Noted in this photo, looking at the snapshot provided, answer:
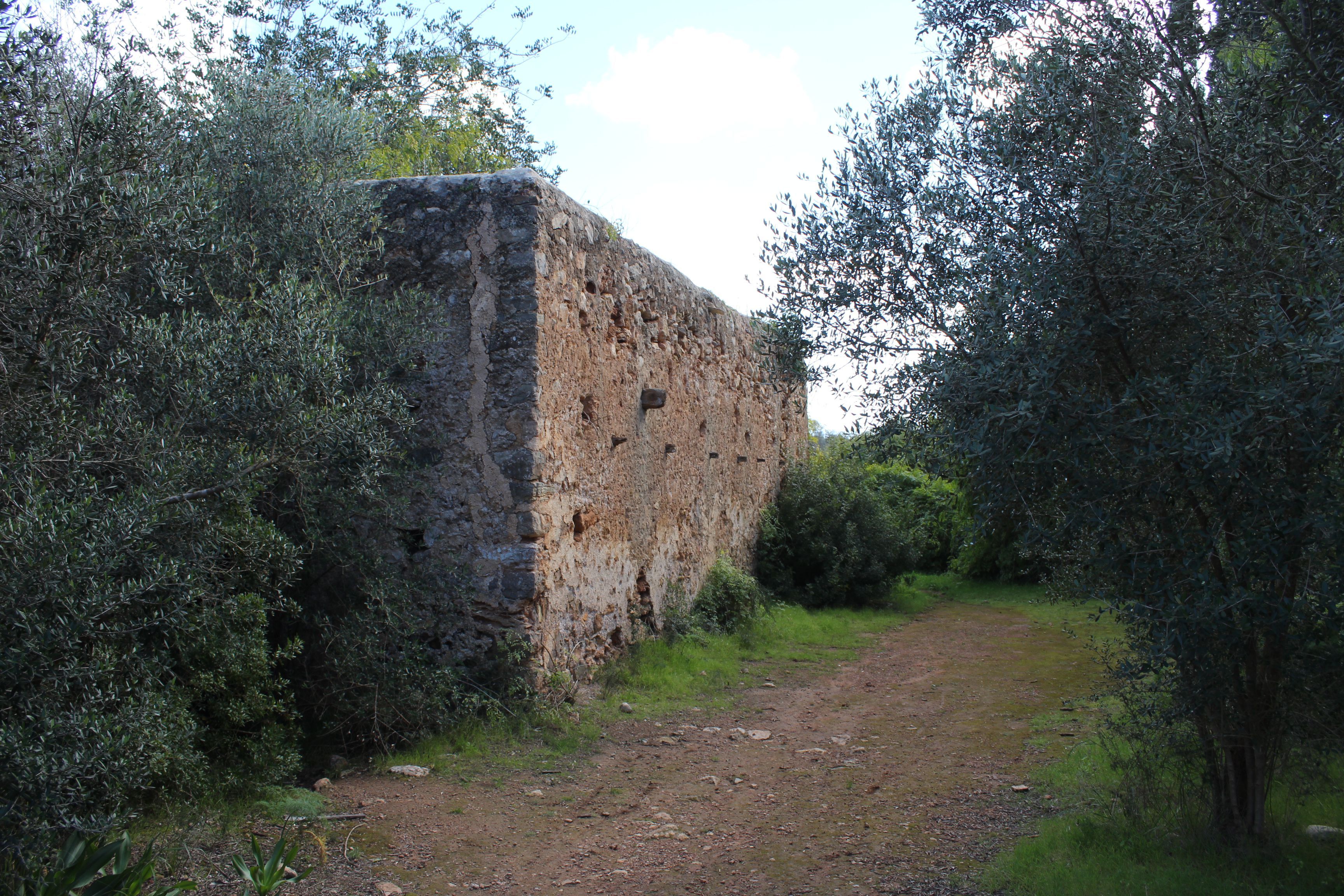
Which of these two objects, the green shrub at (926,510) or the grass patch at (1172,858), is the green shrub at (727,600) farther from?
the grass patch at (1172,858)

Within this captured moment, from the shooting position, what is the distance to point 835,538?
12.0 meters

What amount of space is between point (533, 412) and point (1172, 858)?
4.40 m

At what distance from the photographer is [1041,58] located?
14.3ft

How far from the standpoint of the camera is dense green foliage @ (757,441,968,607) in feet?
38.1

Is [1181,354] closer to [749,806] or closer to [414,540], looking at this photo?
[749,806]

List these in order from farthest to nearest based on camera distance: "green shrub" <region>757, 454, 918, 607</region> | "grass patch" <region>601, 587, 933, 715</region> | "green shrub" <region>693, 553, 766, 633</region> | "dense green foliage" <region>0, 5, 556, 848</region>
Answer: "green shrub" <region>757, 454, 918, 607</region> → "green shrub" <region>693, 553, 766, 633</region> → "grass patch" <region>601, 587, 933, 715</region> → "dense green foliage" <region>0, 5, 556, 848</region>

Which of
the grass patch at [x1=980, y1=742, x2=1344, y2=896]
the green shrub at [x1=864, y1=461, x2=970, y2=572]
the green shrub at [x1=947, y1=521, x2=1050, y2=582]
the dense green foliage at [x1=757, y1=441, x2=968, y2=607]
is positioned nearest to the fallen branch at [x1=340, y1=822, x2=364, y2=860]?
the grass patch at [x1=980, y1=742, x2=1344, y2=896]

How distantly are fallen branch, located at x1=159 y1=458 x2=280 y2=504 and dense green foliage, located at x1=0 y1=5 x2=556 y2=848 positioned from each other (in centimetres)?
2

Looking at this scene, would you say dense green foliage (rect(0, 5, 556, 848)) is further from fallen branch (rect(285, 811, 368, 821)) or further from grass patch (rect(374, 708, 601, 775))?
fallen branch (rect(285, 811, 368, 821))

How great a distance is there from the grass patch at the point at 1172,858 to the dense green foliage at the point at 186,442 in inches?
138

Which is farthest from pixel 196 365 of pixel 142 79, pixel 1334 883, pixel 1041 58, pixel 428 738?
pixel 1334 883

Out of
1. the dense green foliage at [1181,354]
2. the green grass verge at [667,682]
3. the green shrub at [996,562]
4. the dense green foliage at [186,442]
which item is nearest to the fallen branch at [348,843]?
the dense green foliage at [186,442]

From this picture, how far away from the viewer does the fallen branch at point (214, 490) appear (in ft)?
12.0

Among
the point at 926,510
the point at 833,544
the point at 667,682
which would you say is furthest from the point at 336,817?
the point at 926,510
